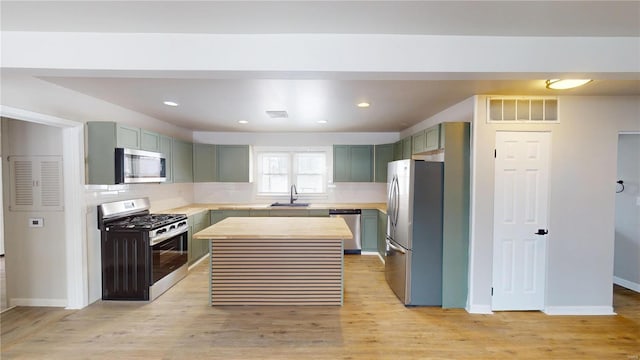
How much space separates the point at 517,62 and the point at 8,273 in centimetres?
524

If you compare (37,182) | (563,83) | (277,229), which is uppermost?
(563,83)

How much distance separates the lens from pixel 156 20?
62.8 inches

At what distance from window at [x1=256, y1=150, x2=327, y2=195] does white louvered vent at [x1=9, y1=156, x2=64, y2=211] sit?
3146 mm

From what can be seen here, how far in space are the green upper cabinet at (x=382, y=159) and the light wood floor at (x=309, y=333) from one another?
260cm

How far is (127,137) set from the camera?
336 cm

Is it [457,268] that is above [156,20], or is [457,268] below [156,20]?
below

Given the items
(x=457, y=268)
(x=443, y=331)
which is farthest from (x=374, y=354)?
(x=457, y=268)

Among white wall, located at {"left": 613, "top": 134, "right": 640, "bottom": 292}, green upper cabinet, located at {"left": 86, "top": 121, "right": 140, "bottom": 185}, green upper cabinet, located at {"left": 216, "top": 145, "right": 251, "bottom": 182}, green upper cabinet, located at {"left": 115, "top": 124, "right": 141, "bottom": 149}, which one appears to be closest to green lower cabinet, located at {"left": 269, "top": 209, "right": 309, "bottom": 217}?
green upper cabinet, located at {"left": 216, "top": 145, "right": 251, "bottom": 182}

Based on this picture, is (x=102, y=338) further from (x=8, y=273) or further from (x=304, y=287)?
(x=304, y=287)

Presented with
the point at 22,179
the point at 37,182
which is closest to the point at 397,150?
the point at 37,182

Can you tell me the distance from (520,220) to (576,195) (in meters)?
0.63

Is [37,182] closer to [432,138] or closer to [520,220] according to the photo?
[432,138]

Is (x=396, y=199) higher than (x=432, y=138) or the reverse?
the reverse

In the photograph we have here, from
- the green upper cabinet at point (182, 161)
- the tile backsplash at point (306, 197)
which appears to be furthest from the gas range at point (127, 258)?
the tile backsplash at point (306, 197)
